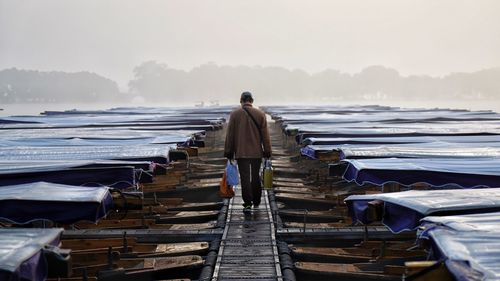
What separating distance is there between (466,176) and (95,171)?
208 inches

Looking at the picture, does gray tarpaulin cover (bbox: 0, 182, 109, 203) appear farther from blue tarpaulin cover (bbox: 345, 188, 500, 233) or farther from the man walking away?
the man walking away

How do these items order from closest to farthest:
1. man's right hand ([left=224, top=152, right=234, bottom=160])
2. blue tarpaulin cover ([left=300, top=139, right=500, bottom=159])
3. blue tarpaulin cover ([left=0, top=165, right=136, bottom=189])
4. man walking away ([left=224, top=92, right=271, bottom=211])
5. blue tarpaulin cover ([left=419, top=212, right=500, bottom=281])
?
blue tarpaulin cover ([left=419, top=212, right=500, bottom=281]), blue tarpaulin cover ([left=0, top=165, right=136, bottom=189]), blue tarpaulin cover ([left=300, top=139, right=500, bottom=159]), man walking away ([left=224, top=92, right=271, bottom=211]), man's right hand ([left=224, top=152, right=234, bottom=160])

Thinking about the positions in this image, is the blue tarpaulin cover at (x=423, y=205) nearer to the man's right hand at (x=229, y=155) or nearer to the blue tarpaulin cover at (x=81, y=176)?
the blue tarpaulin cover at (x=81, y=176)

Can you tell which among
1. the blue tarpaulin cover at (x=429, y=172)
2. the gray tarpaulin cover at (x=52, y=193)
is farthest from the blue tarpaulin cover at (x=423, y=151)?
the gray tarpaulin cover at (x=52, y=193)

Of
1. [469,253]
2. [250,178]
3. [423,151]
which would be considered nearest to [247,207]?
[250,178]

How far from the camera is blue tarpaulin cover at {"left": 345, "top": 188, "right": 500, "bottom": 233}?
5.90 metres

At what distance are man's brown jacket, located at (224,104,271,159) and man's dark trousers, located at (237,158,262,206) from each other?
0.55 feet

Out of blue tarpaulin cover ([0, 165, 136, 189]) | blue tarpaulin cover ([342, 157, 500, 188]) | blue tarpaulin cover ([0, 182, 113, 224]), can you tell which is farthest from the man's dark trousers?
blue tarpaulin cover ([0, 182, 113, 224])

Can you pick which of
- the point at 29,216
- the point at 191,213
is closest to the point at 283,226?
the point at 191,213

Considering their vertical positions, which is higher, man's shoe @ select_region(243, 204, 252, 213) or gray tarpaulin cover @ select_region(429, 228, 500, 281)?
gray tarpaulin cover @ select_region(429, 228, 500, 281)

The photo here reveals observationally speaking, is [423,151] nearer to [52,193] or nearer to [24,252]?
[52,193]

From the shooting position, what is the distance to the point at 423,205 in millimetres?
5941

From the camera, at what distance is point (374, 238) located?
965 centimetres

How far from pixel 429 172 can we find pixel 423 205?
2.74 m
